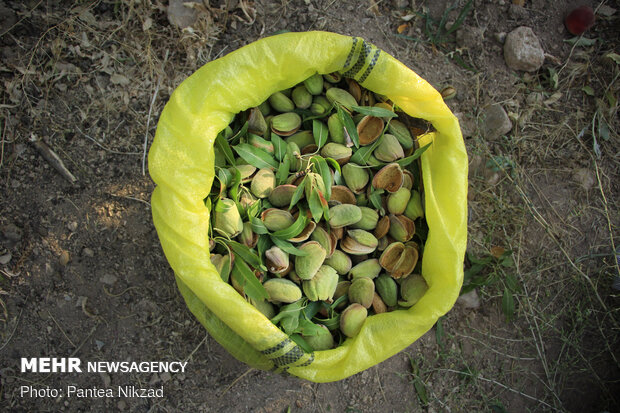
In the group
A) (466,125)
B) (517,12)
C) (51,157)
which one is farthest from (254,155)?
(517,12)

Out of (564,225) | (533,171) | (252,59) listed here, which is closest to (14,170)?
(252,59)

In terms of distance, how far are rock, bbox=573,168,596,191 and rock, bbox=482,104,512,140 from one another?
0.37m

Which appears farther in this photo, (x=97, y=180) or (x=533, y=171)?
(x=533, y=171)

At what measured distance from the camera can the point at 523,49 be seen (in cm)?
192

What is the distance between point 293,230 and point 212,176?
1.03 ft

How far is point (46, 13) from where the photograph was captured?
1.79m

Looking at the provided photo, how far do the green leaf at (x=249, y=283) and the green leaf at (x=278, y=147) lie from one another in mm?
395

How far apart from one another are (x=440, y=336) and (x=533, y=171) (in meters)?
0.83

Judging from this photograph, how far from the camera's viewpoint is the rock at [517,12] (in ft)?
6.43

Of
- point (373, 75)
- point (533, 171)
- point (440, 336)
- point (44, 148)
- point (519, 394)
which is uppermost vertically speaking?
point (373, 75)

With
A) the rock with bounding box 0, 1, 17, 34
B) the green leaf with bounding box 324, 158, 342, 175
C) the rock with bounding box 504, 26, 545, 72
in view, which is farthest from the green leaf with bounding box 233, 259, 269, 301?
the rock with bounding box 504, 26, 545, 72

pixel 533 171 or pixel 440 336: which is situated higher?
pixel 533 171

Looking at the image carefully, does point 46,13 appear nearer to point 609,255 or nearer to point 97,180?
point 97,180

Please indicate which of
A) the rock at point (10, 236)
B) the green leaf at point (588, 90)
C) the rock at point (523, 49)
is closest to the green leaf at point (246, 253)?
the rock at point (10, 236)
